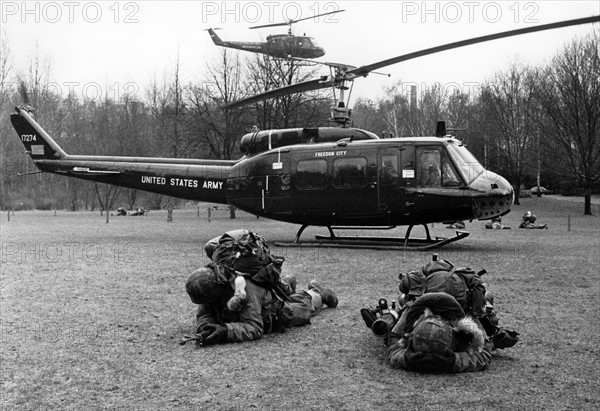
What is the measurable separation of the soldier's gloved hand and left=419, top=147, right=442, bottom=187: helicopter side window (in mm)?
8135

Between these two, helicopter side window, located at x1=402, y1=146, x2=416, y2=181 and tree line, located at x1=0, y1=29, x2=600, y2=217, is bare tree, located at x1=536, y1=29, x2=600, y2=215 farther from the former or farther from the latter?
helicopter side window, located at x1=402, y1=146, x2=416, y2=181

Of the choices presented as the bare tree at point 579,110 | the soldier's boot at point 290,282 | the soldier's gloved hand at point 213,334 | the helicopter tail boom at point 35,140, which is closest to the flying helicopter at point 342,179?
the helicopter tail boom at point 35,140

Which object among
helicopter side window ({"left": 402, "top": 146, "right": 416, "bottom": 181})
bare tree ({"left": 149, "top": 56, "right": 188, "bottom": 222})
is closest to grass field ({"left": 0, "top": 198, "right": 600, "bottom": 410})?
helicopter side window ({"left": 402, "top": 146, "right": 416, "bottom": 181})

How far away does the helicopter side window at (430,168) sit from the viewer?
41.4 ft

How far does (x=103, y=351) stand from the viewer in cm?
528

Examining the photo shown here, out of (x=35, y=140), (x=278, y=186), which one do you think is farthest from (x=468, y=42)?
(x=35, y=140)

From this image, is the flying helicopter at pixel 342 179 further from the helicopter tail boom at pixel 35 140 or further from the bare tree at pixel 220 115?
the bare tree at pixel 220 115

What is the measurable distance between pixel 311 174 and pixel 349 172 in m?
0.93

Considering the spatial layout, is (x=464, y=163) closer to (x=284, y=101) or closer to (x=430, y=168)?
(x=430, y=168)

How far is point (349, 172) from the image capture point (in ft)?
43.5

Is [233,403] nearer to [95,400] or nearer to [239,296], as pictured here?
[95,400]

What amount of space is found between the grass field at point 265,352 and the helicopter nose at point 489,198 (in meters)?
2.01

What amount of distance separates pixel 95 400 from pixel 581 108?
32.1m

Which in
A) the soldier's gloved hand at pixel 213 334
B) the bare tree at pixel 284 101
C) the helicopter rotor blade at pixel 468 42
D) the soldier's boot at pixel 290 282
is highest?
the bare tree at pixel 284 101
